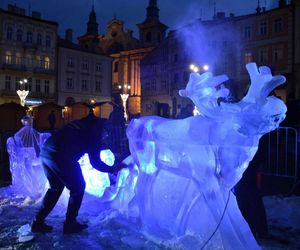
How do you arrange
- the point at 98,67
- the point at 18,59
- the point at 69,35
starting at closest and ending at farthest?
1. the point at 18,59
2. the point at 98,67
3. the point at 69,35

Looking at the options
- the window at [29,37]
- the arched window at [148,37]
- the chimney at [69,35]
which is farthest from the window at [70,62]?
the arched window at [148,37]

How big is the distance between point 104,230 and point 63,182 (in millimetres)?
879

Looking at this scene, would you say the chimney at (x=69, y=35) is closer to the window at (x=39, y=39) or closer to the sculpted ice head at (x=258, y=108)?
the window at (x=39, y=39)

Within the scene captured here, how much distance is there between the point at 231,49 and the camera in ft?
128

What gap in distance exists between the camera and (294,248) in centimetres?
435

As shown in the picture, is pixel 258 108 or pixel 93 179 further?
pixel 93 179

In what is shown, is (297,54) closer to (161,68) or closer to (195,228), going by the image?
(161,68)

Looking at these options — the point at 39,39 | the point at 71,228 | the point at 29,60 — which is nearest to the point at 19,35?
the point at 39,39

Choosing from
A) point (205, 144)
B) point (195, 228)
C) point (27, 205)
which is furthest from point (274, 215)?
point (27, 205)

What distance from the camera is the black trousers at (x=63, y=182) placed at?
484cm

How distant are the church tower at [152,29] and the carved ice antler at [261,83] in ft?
193

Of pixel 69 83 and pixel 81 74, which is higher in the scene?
pixel 81 74

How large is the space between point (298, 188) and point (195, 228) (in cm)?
370

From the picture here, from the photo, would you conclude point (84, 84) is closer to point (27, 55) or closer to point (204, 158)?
point (27, 55)
